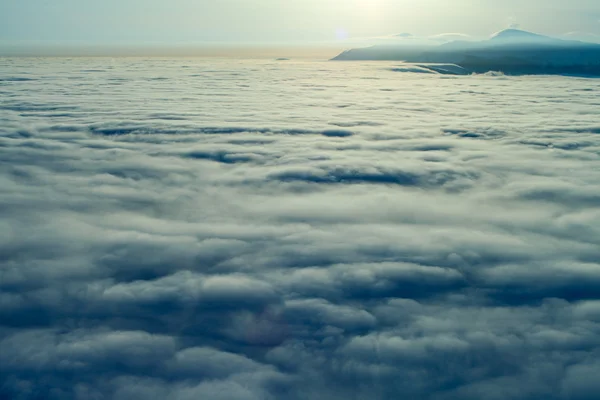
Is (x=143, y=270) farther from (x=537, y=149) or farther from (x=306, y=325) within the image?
(x=537, y=149)

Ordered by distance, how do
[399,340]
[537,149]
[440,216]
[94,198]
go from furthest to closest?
1. [537,149]
2. [94,198]
3. [440,216]
4. [399,340]

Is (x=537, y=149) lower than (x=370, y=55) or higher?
lower

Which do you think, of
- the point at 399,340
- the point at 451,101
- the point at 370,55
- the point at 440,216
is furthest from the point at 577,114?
the point at 370,55

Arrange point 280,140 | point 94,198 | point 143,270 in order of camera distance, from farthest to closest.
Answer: point 280,140
point 94,198
point 143,270

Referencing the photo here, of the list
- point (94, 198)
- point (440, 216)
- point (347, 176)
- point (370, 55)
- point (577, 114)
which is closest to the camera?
point (440, 216)

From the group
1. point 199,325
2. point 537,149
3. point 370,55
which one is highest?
point 370,55

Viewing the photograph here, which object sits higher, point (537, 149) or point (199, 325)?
point (537, 149)

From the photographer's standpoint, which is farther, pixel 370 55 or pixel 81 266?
pixel 370 55

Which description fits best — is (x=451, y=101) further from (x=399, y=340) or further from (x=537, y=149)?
(x=399, y=340)

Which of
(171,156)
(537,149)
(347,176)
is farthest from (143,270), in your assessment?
(537,149)
